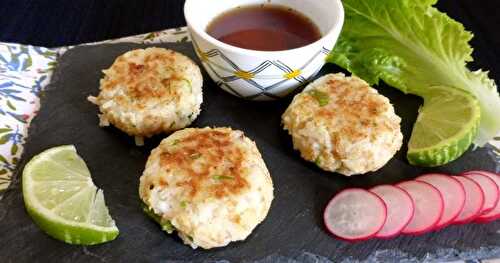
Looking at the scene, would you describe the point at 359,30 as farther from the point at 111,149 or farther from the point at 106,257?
the point at 106,257

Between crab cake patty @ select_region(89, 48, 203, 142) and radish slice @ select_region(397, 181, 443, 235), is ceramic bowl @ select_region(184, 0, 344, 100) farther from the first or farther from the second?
radish slice @ select_region(397, 181, 443, 235)

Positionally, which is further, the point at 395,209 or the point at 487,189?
the point at 487,189

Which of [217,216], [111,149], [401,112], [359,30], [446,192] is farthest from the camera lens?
[359,30]

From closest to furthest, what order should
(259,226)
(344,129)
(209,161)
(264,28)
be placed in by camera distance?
(209,161)
(259,226)
(344,129)
(264,28)

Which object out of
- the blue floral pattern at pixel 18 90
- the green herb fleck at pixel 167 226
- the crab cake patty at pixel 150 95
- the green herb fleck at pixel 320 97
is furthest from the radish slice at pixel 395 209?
the blue floral pattern at pixel 18 90

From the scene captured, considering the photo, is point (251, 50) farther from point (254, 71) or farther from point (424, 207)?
point (424, 207)

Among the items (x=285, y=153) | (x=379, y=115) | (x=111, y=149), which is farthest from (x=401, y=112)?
(x=111, y=149)

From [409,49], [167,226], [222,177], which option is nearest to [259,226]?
[222,177]
